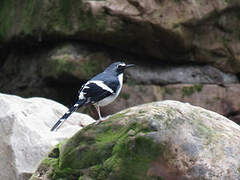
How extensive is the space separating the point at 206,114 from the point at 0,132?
2.62 m

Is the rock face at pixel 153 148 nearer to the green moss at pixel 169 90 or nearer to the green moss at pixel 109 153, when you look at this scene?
the green moss at pixel 109 153

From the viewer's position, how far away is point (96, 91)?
5.40 m

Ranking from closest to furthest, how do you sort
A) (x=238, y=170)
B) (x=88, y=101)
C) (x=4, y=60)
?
(x=238, y=170) → (x=88, y=101) → (x=4, y=60)

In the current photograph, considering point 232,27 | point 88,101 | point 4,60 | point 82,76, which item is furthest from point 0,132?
point 232,27

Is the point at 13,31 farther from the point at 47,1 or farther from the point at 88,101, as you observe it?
the point at 88,101

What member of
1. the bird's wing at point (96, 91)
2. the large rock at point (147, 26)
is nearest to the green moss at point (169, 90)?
the large rock at point (147, 26)

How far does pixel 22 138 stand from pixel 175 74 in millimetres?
3303

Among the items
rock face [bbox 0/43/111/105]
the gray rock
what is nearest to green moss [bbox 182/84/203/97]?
the gray rock

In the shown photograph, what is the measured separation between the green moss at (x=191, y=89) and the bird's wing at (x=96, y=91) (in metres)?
2.96

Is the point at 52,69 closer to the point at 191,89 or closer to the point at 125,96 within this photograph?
the point at 125,96

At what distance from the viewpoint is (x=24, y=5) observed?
863 cm

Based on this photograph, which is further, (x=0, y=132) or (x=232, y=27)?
(x=232, y=27)

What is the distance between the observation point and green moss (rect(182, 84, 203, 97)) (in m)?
8.24

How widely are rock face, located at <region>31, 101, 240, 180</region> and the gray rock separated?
3229mm
